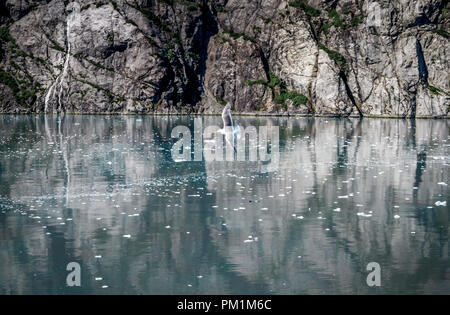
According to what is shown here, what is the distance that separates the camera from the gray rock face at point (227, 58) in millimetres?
109125

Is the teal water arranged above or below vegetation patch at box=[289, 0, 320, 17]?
below

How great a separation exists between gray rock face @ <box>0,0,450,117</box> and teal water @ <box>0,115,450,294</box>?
252 ft

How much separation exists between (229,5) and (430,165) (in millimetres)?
102007

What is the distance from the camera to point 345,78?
11325cm

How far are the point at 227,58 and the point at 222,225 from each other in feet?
341

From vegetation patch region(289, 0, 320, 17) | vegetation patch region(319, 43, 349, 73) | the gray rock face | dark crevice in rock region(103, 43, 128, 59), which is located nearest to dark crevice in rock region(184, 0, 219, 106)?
the gray rock face

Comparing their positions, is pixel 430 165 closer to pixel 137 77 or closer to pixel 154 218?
pixel 154 218

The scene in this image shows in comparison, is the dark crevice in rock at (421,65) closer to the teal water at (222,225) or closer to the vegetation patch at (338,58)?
the vegetation patch at (338,58)

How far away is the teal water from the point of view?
1418cm

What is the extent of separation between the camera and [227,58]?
394 feet

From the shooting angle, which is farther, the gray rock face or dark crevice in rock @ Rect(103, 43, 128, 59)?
dark crevice in rock @ Rect(103, 43, 128, 59)

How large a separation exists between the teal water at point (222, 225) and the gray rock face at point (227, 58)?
252 ft

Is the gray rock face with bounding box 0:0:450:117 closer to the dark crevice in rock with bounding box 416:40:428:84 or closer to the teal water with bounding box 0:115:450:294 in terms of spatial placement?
the dark crevice in rock with bounding box 416:40:428:84

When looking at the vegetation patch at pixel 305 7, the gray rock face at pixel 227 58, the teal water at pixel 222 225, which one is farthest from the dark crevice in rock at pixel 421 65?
the teal water at pixel 222 225
